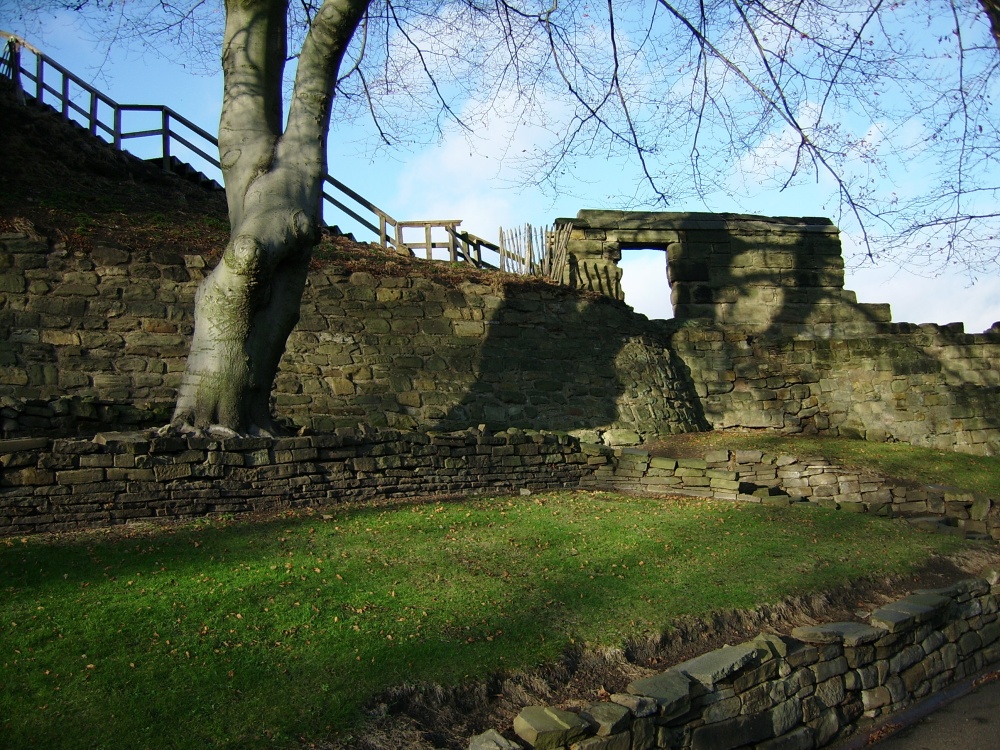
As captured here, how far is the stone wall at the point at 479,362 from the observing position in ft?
37.3

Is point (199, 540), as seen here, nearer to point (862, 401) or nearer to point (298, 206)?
point (298, 206)

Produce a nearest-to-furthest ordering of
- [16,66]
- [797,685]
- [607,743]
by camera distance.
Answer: [607,743] < [797,685] < [16,66]

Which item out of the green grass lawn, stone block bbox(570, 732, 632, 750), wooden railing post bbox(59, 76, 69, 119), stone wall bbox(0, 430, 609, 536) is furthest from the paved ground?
wooden railing post bbox(59, 76, 69, 119)

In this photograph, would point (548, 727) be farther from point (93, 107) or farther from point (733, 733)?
point (93, 107)

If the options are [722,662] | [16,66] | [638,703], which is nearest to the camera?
[638,703]

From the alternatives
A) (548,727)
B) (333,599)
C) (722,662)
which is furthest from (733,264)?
(548,727)

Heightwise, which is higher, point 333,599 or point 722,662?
point 333,599

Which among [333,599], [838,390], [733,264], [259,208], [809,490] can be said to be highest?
[733,264]

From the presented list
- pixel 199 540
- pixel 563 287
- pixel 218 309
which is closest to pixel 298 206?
→ pixel 218 309

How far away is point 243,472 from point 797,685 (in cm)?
502

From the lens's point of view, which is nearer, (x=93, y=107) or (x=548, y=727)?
(x=548, y=727)

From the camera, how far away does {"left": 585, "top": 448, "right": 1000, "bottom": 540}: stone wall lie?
33.4 feet

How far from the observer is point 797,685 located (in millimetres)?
5812

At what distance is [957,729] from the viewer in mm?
5996
